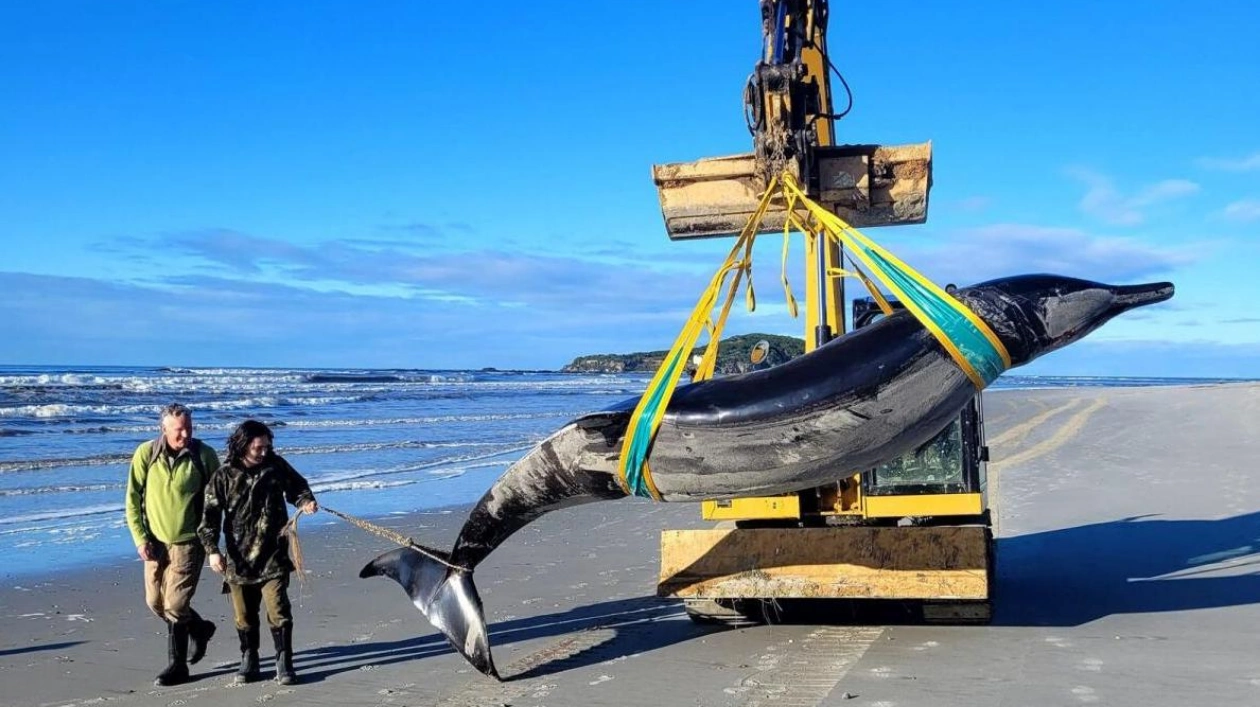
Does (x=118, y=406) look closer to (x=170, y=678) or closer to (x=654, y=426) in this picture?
(x=170, y=678)

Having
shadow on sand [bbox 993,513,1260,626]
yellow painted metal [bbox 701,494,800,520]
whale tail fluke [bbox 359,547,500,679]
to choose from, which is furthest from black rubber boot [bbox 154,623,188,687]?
shadow on sand [bbox 993,513,1260,626]

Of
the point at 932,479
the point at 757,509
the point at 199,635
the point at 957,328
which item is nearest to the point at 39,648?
the point at 199,635

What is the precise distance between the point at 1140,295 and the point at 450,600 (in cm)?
404

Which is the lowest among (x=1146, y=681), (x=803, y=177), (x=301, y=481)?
(x=1146, y=681)

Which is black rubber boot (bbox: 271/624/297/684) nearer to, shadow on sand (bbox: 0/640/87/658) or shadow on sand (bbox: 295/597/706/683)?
shadow on sand (bbox: 295/597/706/683)

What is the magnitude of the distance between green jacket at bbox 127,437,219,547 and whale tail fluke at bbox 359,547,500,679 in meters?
1.32

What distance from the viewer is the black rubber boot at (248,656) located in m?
6.96

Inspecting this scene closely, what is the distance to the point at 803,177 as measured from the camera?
6344 millimetres

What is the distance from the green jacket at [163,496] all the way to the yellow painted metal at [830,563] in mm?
2998

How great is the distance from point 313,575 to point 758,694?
18.9 feet

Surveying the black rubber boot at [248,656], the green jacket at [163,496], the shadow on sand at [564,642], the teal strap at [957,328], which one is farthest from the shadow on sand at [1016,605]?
the teal strap at [957,328]

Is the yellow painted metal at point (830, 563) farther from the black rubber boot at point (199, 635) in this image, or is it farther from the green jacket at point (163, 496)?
the green jacket at point (163, 496)

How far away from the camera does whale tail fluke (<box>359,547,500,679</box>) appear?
21.9 feet

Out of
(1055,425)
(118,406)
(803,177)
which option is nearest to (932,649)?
(803,177)
